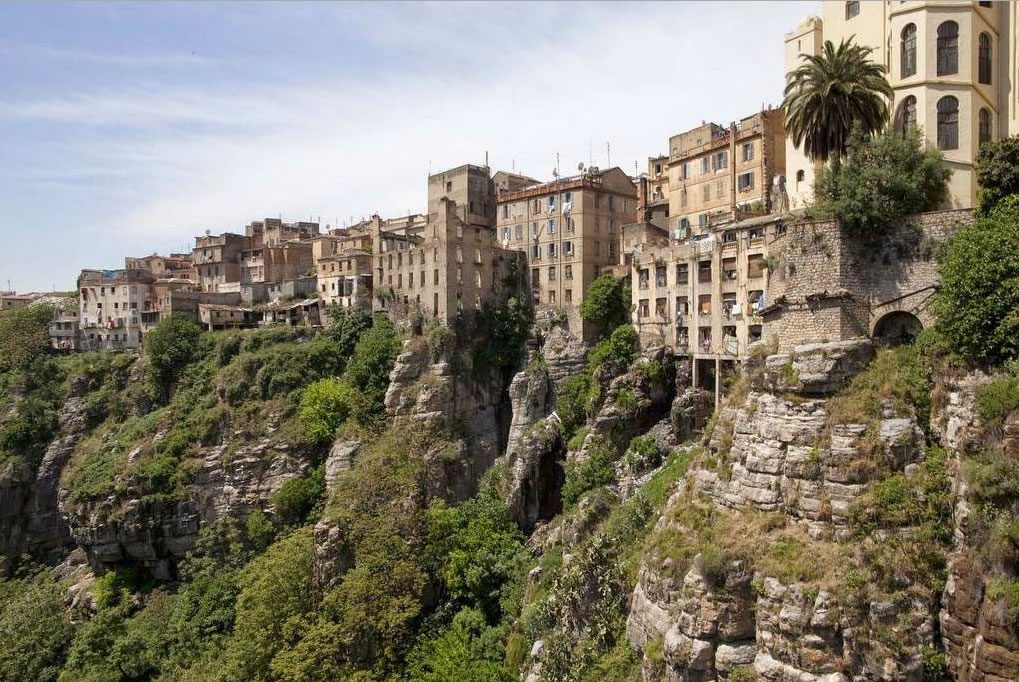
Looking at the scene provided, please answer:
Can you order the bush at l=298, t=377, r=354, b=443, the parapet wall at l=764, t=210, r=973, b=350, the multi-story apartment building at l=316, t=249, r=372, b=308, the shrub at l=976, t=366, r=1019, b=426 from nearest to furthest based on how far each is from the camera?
the shrub at l=976, t=366, r=1019, b=426 → the parapet wall at l=764, t=210, r=973, b=350 → the bush at l=298, t=377, r=354, b=443 → the multi-story apartment building at l=316, t=249, r=372, b=308

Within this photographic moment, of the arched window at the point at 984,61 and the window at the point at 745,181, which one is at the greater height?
the arched window at the point at 984,61

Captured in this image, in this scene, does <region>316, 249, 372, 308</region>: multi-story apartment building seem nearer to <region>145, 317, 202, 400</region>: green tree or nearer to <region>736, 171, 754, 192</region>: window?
<region>145, 317, 202, 400</region>: green tree

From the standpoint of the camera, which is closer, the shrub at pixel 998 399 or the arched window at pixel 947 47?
the shrub at pixel 998 399

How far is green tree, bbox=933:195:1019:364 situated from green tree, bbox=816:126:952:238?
3605mm

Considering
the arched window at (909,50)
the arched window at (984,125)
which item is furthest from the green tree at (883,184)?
the arched window at (909,50)

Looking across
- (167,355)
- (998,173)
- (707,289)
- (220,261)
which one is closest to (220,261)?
(220,261)

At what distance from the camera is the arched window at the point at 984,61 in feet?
102

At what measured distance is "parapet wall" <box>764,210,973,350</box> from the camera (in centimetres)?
2709

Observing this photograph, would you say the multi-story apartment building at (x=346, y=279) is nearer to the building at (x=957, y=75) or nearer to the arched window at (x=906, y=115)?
the arched window at (x=906, y=115)

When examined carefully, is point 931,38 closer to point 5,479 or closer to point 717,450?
point 717,450

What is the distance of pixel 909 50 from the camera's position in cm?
3141

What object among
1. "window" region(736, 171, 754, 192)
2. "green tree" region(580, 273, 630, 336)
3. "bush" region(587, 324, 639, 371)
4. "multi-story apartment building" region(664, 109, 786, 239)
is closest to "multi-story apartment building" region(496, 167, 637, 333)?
"green tree" region(580, 273, 630, 336)

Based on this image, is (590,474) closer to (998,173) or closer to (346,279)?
(998,173)

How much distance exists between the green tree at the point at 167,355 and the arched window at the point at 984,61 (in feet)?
178
